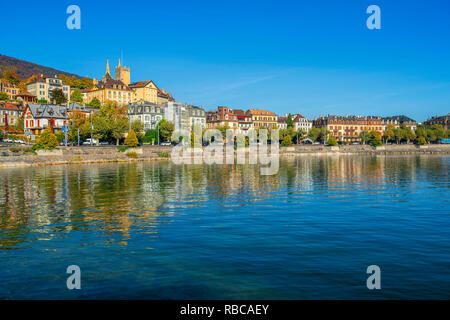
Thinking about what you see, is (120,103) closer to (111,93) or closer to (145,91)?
(111,93)

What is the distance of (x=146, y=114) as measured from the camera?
15250 cm

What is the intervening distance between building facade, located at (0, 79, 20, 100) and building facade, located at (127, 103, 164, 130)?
57342 millimetres

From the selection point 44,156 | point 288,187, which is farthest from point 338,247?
point 44,156

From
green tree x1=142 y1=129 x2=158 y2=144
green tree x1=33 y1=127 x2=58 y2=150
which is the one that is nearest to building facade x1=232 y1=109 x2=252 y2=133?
green tree x1=142 y1=129 x2=158 y2=144

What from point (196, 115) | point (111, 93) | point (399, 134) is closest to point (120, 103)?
point (111, 93)

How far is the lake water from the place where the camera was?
41.3 ft

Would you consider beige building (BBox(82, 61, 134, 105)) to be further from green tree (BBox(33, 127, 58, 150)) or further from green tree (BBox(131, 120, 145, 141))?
green tree (BBox(33, 127, 58, 150))

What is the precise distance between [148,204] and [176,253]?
12893 millimetres

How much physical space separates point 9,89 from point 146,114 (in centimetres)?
7015

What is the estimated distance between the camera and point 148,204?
1126 inches

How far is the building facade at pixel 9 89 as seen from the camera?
6756 inches

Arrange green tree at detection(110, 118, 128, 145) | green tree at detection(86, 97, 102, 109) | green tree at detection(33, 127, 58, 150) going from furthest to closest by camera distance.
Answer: green tree at detection(86, 97, 102, 109) < green tree at detection(110, 118, 128, 145) < green tree at detection(33, 127, 58, 150)
